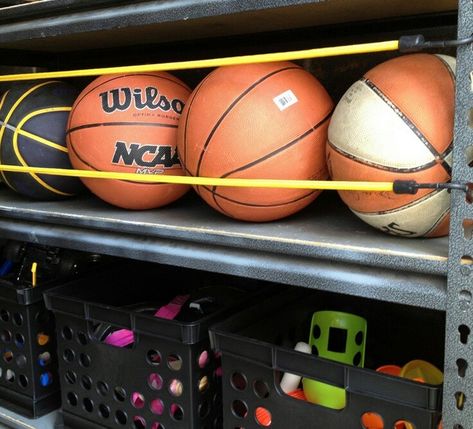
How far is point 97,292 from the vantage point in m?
1.42

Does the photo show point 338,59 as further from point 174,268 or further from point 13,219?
point 13,219

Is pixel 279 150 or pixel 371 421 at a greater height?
pixel 279 150

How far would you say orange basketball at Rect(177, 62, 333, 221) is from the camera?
37.8 inches

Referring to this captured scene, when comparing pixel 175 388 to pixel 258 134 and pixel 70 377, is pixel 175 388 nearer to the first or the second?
pixel 70 377

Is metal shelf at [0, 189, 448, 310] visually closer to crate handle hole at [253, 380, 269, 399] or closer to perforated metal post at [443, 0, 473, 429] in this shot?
perforated metal post at [443, 0, 473, 429]

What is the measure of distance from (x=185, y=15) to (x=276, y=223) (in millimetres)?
401

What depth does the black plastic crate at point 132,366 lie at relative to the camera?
3.59 feet

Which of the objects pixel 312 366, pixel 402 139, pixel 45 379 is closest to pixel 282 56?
pixel 402 139

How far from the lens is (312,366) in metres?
0.93

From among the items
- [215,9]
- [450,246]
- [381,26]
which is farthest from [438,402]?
[381,26]

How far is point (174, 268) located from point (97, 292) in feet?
0.99

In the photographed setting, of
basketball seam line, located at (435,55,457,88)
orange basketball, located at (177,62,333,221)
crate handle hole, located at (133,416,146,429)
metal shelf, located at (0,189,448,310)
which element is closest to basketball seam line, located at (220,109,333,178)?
orange basketball, located at (177,62,333,221)

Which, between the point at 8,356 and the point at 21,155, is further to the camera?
the point at 8,356

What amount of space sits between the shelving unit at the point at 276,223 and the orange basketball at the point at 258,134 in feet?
0.18
